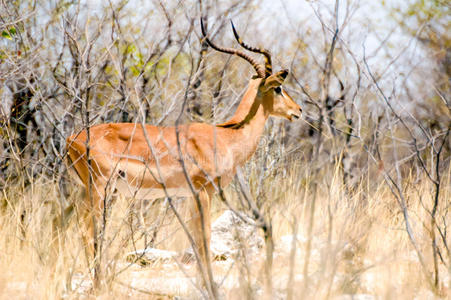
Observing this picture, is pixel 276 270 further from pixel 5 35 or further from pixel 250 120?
pixel 5 35

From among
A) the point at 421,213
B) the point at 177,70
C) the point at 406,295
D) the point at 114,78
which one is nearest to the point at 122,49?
the point at 114,78

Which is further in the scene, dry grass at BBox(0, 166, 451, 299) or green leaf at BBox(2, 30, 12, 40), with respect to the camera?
green leaf at BBox(2, 30, 12, 40)

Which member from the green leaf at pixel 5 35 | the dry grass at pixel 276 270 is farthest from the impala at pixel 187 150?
the green leaf at pixel 5 35

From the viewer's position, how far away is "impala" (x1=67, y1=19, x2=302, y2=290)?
453 cm

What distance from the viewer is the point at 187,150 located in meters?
4.60

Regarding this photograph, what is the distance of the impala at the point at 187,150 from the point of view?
4.53m

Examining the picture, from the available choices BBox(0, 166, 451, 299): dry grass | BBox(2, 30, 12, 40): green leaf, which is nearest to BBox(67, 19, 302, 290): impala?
BBox(0, 166, 451, 299): dry grass

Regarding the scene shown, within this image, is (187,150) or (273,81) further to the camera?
(273,81)

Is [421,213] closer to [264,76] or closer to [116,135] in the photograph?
[264,76]

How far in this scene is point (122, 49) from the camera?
729 cm

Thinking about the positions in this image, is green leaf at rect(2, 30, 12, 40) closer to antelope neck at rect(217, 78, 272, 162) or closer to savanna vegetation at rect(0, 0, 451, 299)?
savanna vegetation at rect(0, 0, 451, 299)

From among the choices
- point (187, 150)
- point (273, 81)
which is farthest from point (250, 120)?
point (187, 150)

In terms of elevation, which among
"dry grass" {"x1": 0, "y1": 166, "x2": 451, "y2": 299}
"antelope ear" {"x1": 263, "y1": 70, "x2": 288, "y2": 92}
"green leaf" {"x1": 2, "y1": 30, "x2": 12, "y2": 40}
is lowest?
"dry grass" {"x1": 0, "y1": 166, "x2": 451, "y2": 299}

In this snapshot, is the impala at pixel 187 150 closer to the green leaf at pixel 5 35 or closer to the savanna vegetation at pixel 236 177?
the savanna vegetation at pixel 236 177
